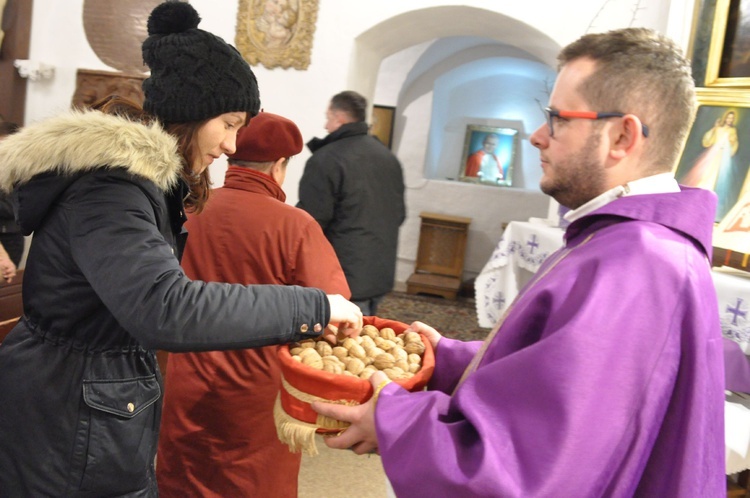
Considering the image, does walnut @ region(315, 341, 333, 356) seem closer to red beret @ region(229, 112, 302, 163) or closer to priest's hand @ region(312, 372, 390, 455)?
priest's hand @ region(312, 372, 390, 455)

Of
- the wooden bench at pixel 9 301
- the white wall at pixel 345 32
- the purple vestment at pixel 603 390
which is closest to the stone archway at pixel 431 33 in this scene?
the white wall at pixel 345 32

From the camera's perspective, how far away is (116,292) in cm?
118

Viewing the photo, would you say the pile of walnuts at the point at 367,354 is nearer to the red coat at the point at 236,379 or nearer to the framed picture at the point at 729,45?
the red coat at the point at 236,379

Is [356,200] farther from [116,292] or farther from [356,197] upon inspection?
[116,292]

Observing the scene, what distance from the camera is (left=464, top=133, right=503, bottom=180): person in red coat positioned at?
412 inches

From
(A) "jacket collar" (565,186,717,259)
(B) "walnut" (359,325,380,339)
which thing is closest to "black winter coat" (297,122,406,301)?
(B) "walnut" (359,325,380,339)

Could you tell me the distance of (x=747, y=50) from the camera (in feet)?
10.6

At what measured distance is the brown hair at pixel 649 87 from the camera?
3.95ft

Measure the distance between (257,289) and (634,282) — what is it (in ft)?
→ 2.32

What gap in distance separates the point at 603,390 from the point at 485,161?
32.0 feet

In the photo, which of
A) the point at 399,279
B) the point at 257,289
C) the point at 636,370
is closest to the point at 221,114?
the point at 257,289

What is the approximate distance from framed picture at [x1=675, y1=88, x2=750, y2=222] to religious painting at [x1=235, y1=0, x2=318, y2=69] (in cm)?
299

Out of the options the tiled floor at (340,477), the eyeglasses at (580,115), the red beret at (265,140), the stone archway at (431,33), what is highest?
the stone archway at (431,33)

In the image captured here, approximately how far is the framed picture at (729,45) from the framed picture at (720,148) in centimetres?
8
